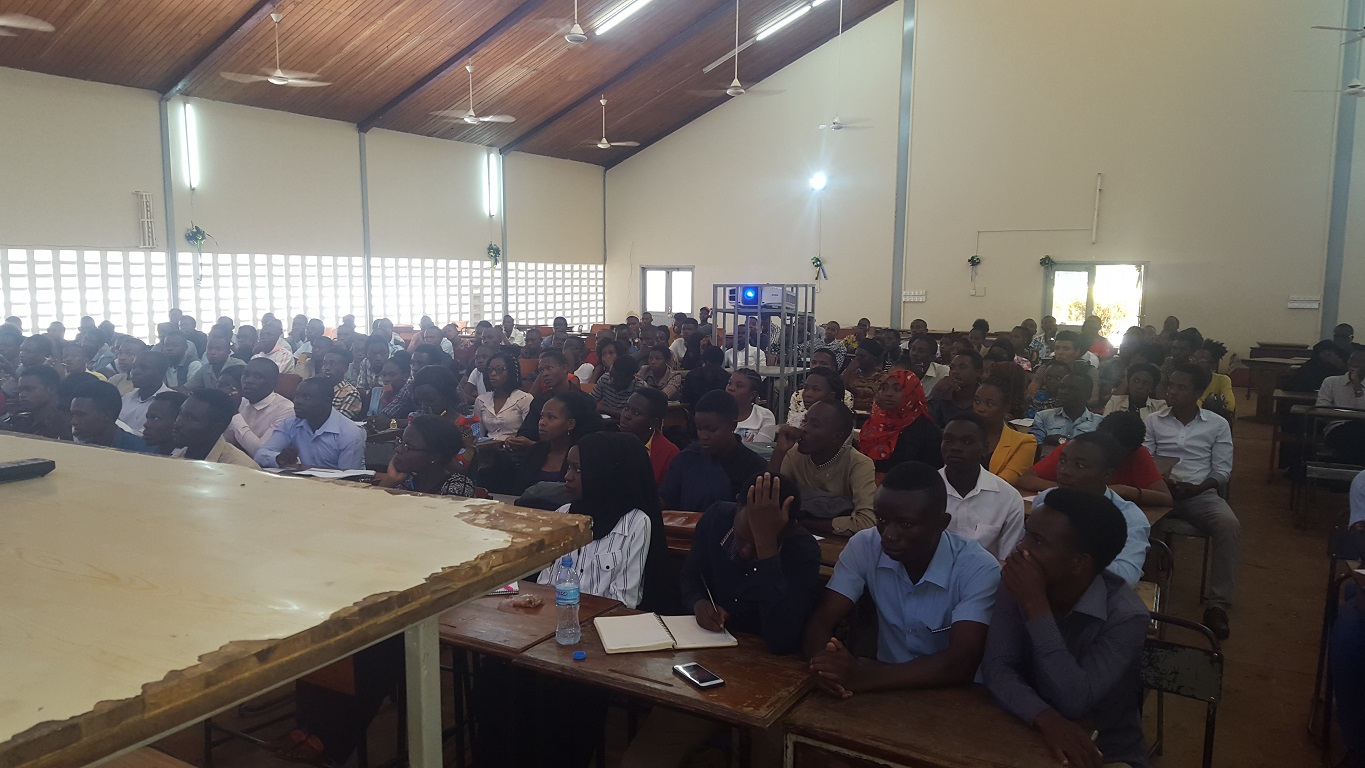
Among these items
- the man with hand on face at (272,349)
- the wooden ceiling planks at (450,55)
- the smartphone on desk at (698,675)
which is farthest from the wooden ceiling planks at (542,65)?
the smartphone on desk at (698,675)

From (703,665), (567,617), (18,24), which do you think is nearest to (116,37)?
(18,24)

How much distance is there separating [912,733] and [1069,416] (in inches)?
153

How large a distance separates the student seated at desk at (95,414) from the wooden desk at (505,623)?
238 cm

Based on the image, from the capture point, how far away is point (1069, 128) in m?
14.1

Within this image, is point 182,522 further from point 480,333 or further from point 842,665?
point 480,333

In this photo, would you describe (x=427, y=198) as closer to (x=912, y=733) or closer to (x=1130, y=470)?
(x=1130, y=470)

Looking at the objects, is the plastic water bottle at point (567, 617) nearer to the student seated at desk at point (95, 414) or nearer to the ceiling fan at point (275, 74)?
the student seated at desk at point (95, 414)

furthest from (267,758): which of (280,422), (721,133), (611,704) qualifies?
(721,133)

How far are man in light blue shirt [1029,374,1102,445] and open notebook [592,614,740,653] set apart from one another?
342cm

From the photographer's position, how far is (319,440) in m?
4.69

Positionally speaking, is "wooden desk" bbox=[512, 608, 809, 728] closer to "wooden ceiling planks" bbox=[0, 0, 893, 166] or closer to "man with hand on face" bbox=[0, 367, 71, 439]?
"man with hand on face" bbox=[0, 367, 71, 439]

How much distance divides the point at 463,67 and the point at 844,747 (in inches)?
493

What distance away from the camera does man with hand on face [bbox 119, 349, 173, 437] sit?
17.9ft

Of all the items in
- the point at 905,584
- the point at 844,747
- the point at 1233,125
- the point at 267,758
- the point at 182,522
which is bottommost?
the point at 267,758
